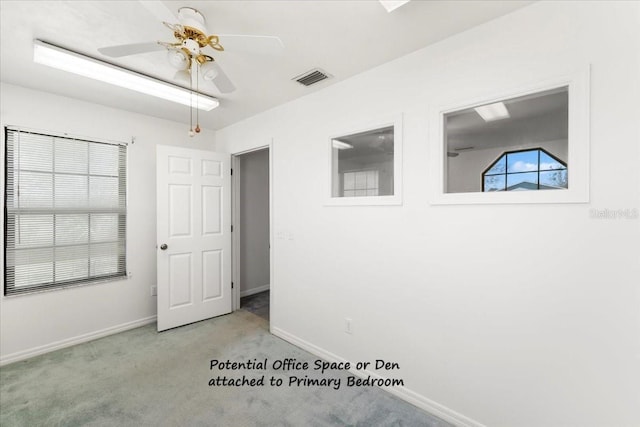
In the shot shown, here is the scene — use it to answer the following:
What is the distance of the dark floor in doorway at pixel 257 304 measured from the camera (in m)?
3.67

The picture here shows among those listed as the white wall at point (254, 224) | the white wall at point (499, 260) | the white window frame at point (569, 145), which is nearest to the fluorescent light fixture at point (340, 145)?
the white wall at point (499, 260)

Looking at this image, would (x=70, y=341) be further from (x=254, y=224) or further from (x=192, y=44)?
(x=192, y=44)

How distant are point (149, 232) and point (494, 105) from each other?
362 centimetres

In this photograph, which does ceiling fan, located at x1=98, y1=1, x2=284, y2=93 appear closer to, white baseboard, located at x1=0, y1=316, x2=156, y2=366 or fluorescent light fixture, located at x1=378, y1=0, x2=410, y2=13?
fluorescent light fixture, located at x1=378, y1=0, x2=410, y2=13

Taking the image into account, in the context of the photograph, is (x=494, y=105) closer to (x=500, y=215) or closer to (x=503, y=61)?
(x=503, y=61)

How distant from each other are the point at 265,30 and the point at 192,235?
Result: 2424mm

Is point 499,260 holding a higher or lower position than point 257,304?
higher

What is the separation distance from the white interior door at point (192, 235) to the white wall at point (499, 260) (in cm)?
155

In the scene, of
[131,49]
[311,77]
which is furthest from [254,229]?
[131,49]

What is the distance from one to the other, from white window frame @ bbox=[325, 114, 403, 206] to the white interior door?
5.57 feet

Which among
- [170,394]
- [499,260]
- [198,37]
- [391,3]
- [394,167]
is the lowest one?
[170,394]

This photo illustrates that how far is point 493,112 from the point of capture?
168 cm

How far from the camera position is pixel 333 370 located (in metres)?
2.36

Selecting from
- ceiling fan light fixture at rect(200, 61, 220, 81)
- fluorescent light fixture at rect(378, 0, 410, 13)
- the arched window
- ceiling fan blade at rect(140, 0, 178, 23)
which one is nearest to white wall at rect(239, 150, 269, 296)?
ceiling fan light fixture at rect(200, 61, 220, 81)
